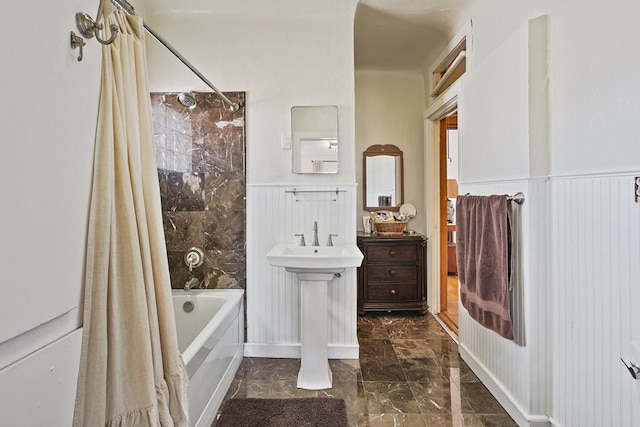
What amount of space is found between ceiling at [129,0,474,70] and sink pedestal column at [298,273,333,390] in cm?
199

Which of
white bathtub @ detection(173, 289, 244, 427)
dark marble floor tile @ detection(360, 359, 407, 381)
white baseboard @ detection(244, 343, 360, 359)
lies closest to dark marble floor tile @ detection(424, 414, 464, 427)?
dark marble floor tile @ detection(360, 359, 407, 381)

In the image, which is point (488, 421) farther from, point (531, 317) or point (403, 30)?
point (403, 30)

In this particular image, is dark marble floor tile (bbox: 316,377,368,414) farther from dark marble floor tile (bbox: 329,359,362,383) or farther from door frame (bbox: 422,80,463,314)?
door frame (bbox: 422,80,463,314)

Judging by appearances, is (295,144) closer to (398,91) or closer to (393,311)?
(398,91)

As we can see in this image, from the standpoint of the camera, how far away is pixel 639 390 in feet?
3.77

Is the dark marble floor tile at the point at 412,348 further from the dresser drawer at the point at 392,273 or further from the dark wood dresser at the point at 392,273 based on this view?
the dresser drawer at the point at 392,273

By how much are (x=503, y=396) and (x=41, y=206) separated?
7.66 feet

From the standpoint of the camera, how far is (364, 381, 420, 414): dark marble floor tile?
1.87 meters

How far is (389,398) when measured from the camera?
1.98 m

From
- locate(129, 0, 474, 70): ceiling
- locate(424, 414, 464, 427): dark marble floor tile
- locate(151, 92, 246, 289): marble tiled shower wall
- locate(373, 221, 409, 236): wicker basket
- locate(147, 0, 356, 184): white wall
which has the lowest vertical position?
locate(424, 414, 464, 427): dark marble floor tile

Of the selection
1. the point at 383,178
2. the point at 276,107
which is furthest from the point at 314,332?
the point at 383,178

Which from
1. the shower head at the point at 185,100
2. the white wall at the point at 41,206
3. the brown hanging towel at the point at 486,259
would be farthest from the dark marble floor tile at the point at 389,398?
the shower head at the point at 185,100

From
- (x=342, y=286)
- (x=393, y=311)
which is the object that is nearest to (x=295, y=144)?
(x=342, y=286)

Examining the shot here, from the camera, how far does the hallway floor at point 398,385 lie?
1814 mm
